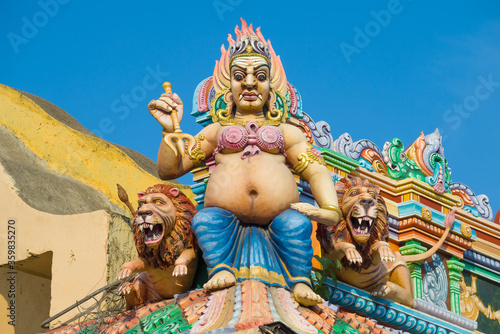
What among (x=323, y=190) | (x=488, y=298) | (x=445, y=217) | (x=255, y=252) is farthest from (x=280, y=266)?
(x=488, y=298)

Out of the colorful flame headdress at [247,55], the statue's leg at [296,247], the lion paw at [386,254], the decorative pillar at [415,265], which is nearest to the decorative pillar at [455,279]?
the decorative pillar at [415,265]

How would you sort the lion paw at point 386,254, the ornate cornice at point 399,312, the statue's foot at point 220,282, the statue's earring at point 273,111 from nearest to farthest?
the statue's foot at point 220,282 < the lion paw at point 386,254 < the ornate cornice at point 399,312 < the statue's earring at point 273,111

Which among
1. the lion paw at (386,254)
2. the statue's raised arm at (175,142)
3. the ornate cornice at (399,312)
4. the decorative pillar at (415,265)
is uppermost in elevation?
the statue's raised arm at (175,142)

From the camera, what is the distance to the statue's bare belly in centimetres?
825

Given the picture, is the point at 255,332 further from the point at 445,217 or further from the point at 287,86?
the point at 445,217

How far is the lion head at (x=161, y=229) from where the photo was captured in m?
8.29

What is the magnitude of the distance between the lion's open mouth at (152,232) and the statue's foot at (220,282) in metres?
0.63

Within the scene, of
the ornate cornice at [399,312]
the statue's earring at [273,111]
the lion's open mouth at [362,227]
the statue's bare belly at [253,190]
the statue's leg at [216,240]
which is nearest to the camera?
the statue's leg at [216,240]

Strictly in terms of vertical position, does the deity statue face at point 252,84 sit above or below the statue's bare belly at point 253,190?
above

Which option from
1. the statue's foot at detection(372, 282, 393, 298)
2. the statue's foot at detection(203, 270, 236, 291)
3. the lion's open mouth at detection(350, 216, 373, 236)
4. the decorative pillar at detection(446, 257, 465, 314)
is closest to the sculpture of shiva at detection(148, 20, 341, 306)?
the statue's foot at detection(203, 270, 236, 291)

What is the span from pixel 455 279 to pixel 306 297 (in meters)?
3.08

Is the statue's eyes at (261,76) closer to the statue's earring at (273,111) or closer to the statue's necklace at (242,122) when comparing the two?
the statue's earring at (273,111)

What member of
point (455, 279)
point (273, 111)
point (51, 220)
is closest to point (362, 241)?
point (273, 111)

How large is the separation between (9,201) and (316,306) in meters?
Result: 4.13
